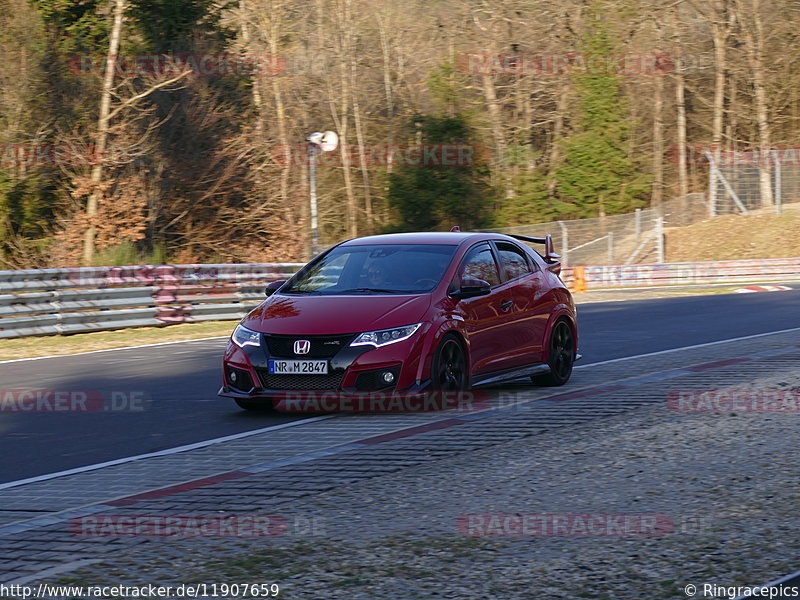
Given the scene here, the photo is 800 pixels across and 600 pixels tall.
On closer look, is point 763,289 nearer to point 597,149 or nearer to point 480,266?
point 480,266

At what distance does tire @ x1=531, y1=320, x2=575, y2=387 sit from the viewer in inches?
472

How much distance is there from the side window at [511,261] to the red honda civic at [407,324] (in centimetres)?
1

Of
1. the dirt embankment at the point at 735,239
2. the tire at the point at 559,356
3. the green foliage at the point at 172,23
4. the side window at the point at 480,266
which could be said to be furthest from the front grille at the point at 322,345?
the dirt embankment at the point at 735,239

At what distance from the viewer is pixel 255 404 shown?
10.5 meters

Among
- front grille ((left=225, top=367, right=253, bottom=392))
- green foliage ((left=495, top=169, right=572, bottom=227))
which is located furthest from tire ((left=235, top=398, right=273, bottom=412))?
green foliage ((left=495, top=169, right=572, bottom=227))

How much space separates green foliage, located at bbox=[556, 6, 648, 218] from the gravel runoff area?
5078cm

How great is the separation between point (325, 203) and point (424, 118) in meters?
6.41

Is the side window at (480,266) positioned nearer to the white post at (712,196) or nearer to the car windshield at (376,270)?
the car windshield at (376,270)

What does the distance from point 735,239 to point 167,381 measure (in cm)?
3845

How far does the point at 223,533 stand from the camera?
596 centimetres

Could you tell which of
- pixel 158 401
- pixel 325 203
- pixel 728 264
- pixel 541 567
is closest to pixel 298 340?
pixel 158 401

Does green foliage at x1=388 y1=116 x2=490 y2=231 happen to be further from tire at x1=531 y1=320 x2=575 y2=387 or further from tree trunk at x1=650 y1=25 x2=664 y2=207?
tire at x1=531 y1=320 x2=575 y2=387

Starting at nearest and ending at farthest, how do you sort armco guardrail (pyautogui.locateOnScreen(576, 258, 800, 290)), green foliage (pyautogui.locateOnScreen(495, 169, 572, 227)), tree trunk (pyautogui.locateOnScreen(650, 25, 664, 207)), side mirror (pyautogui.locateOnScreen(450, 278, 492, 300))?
1. side mirror (pyautogui.locateOnScreen(450, 278, 492, 300))
2. armco guardrail (pyautogui.locateOnScreen(576, 258, 800, 290))
3. green foliage (pyautogui.locateOnScreen(495, 169, 572, 227))
4. tree trunk (pyautogui.locateOnScreen(650, 25, 664, 207))

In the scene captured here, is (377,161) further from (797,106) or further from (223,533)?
(223,533)
